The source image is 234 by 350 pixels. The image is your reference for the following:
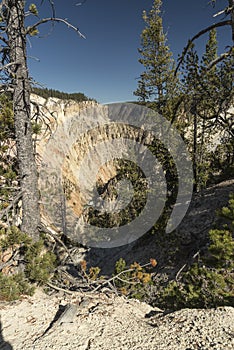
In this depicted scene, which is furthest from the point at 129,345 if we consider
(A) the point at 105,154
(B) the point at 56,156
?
(A) the point at 105,154

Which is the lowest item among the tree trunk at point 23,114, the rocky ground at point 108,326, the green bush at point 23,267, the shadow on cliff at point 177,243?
the shadow on cliff at point 177,243

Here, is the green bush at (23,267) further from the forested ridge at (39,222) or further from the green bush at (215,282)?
the green bush at (215,282)

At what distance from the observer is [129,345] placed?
2375 millimetres

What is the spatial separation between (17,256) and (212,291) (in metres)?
3.14

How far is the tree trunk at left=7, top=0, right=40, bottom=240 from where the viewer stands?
3.64 meters

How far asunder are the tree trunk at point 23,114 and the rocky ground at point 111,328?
1.31m

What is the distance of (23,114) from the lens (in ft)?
12.4

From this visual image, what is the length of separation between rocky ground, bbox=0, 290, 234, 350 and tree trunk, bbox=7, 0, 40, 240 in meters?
1.31

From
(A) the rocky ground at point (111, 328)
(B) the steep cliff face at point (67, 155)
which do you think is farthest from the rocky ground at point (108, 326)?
(B) the steep cliff face at point (67, 155)

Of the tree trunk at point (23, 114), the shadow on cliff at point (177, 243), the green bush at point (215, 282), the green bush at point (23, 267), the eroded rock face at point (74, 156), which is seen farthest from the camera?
the eroded rock face at point (74, 156)

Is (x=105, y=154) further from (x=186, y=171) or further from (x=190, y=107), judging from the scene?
(x=190, y=107)

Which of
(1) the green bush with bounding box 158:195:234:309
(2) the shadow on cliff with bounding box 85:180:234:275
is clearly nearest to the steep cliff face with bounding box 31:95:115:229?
(2) the shadow on cliff with bounding box 85:180:234:275

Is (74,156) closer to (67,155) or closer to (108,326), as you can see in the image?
(67,155)

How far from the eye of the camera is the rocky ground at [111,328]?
2.36m
